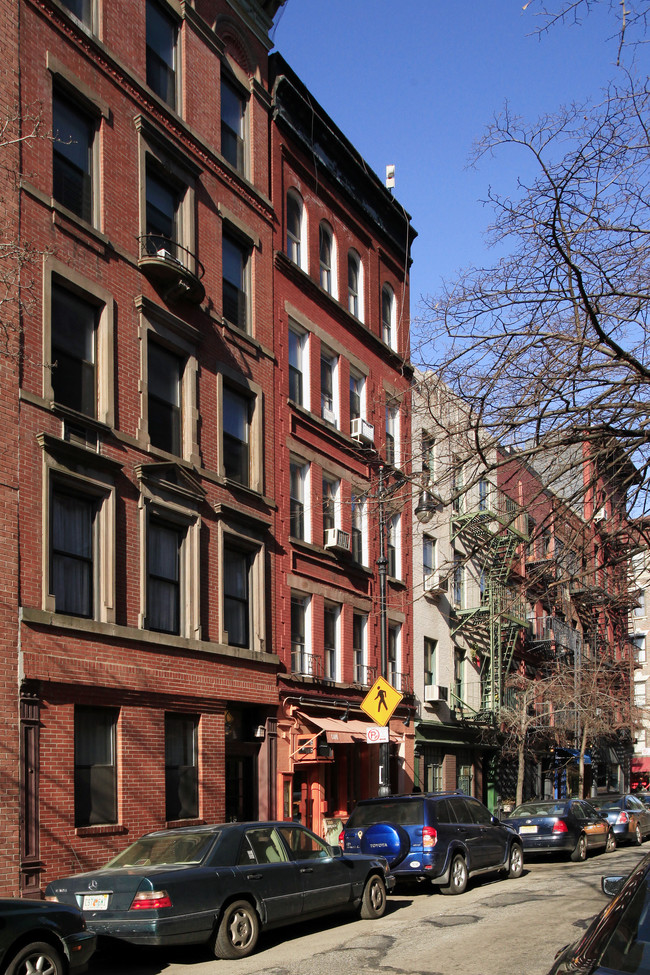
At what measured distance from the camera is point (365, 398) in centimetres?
3009

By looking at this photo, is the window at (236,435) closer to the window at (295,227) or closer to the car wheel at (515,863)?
the window at (295,227)

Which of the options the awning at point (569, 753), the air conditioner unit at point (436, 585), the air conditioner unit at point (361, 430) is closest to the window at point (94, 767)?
the air conditioner unit at point (436, 585)

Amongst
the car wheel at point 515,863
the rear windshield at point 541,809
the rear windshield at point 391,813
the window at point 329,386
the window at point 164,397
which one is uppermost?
the window at point 329,386

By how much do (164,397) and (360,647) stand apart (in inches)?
427

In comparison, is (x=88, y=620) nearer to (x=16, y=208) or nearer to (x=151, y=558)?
(x=151, y=558)

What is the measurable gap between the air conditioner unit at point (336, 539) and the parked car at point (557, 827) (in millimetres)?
7356

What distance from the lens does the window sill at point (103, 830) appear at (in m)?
16.2

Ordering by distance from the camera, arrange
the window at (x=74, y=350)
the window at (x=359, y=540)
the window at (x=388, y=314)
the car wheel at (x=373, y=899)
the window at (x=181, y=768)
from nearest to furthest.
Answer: the car wheel at (x=373, y=899)
the window at (x=74, y=350)
the window at (x=181, y=768)
the window at (x=359, y=540)
the window at (x=388, y=314)

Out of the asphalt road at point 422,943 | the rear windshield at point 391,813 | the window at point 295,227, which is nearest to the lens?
the asphalt road at point 422,943

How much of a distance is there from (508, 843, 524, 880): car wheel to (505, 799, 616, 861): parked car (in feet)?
7.63

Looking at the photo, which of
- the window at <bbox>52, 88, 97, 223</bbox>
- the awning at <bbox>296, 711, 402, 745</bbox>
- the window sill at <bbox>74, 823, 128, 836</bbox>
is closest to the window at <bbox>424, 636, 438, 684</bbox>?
the awning at <bbox>296, 711, 402, 745</bbox>

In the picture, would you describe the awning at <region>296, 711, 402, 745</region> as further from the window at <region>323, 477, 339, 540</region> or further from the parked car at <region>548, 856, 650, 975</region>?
the parked car at <region>548, 856, 650, 975</region>

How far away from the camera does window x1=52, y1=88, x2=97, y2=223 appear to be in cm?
1805

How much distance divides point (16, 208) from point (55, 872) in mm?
9942
